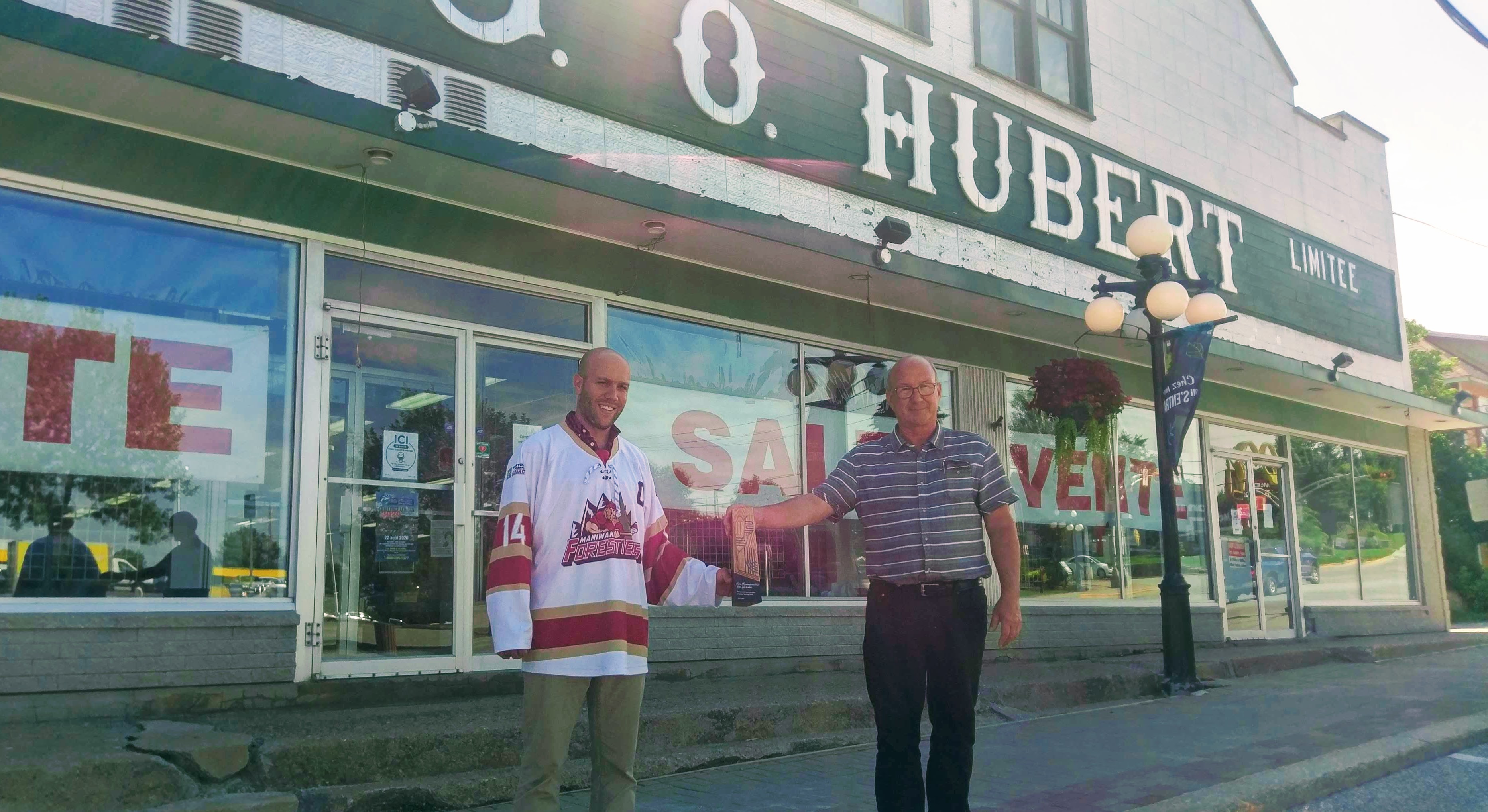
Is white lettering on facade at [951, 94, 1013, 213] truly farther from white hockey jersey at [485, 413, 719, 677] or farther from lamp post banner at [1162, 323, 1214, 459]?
white hockey jersey at [485, 413, 719, 677]

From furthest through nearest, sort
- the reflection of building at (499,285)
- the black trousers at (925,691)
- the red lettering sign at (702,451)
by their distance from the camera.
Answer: the red lettering sign at (702,451) < the reflection of building at (499,285) < the black trousers at (925,691)

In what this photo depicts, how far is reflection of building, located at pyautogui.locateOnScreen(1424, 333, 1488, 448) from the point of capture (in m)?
45.8

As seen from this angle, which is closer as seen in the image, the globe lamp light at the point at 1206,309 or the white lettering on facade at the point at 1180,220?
the globe lamp light at the point at 1206,309

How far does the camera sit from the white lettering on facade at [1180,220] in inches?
507

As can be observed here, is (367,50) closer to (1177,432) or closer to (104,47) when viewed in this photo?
(104,47)

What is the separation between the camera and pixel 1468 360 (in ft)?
170

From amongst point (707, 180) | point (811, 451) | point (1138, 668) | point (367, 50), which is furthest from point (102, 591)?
point (1138, 668)

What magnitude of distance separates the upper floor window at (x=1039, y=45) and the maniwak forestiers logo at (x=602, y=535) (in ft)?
26.7

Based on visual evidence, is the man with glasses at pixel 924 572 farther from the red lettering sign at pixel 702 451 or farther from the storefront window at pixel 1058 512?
the storefront window at pixel 1058 512

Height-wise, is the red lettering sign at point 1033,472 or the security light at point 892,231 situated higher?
the security light at point 892,231

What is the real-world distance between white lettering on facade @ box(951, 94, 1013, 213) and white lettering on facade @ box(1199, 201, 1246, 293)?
12.3ft

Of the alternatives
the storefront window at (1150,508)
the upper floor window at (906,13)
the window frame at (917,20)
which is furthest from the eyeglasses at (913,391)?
the storefront window at (1150,508)

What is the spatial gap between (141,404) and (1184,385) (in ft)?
24.7

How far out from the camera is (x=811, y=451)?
32.2 ft
